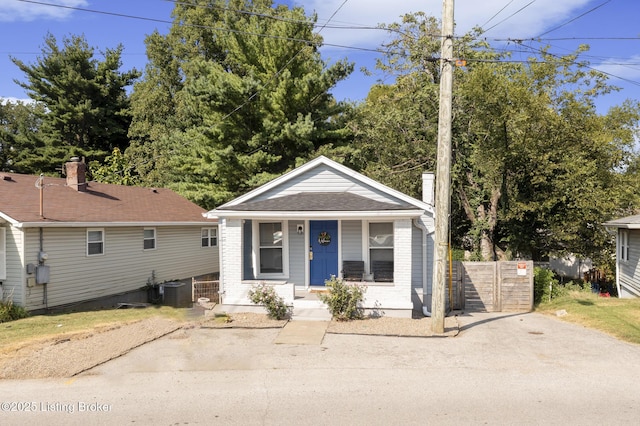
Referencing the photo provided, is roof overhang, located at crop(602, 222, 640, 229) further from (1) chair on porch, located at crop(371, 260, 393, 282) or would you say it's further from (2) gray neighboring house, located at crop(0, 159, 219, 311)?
(2) gray neighboring house, located at crop(0, 159, 219, 311)

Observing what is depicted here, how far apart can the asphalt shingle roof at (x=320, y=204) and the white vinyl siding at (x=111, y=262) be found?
5.66 m

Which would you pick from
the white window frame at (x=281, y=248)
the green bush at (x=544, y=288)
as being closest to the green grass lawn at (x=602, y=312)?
the green bush at (x=544, y=288)

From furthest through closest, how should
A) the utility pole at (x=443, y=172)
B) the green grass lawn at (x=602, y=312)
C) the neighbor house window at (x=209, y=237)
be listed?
the neighbor house window at (x=209, y=237)
the green grass lawn at (x=602, y=312)
the utility pole at (x=443, y=172)

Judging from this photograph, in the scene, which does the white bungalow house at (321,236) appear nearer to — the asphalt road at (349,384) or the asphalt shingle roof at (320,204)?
the asphalt shingle roof at (320,204)

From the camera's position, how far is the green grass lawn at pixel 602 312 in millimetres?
10750

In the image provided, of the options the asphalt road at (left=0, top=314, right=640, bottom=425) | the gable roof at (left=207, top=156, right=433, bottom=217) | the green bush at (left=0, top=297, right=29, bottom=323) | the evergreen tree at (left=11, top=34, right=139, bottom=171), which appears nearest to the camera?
the asphalt road at (left=0, top=314, right=640, bottom=425)

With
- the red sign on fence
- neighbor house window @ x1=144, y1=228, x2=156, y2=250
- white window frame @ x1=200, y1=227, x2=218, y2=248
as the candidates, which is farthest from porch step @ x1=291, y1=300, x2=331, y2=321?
white window frame @ x1=200, y1=227, x2=218, y2=248

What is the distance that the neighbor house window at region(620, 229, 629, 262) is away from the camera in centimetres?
1789

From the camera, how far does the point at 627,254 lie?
17.9m

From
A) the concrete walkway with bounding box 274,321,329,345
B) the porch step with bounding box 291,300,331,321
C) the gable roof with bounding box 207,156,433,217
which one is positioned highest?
the gable roof with bounding box 207,156,433,217

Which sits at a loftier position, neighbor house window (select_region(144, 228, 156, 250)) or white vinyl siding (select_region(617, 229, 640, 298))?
neighbor house window (select_region(144, 228, 156, 250))

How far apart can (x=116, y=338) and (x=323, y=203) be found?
6082 millimetres

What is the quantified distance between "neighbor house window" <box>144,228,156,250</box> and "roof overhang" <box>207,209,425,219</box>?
6642 millimetres

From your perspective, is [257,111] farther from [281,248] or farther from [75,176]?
[281,248]
